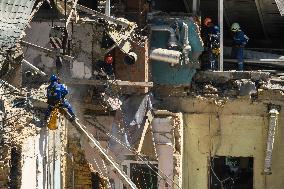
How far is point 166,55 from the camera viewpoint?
15648 millimetres

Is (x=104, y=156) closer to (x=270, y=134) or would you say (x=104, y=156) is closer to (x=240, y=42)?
(x=270, y=134)

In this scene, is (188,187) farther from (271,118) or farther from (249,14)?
(249,14)

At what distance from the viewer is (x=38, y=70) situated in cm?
1423

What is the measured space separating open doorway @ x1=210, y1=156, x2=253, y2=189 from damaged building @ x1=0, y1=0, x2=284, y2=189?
1.77 ft

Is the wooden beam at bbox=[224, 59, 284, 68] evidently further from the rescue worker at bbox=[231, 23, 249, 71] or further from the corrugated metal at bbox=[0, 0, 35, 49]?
the corrugated metal at bbox=[0, 0, 35, 49]

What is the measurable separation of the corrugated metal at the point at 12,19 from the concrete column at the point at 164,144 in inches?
168

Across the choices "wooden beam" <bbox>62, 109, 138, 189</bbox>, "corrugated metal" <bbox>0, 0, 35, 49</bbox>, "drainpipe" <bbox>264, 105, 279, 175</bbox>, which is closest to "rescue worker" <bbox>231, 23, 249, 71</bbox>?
"drainpipe" <bbox>264, 105, 279, 175</bbox>

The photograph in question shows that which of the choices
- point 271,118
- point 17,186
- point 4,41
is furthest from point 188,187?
point 17,186

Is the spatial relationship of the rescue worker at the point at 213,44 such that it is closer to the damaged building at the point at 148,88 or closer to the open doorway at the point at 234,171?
the damaged building at the point at 148,88

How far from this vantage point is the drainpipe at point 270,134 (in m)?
15.8

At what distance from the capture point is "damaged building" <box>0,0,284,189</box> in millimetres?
14328

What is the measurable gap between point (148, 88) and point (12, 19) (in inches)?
161

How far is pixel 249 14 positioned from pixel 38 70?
23.5 feet

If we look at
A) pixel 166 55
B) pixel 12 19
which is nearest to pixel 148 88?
pixel 166 55
